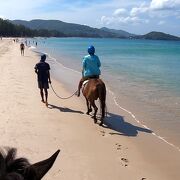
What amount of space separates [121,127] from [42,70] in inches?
131

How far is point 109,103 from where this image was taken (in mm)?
13719

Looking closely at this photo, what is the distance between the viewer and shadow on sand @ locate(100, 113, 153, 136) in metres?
9.80

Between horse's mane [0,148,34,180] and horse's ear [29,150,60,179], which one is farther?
horse's ear [29,150,60,179]

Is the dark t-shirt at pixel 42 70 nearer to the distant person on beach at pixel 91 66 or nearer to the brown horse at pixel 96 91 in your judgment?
the distant person on beach at pixel 91 66

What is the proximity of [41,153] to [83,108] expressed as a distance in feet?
16.9

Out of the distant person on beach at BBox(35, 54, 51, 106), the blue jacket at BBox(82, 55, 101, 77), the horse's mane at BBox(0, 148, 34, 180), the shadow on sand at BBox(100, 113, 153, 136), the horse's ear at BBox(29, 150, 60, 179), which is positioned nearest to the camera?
the horse's mane at BBox(0, 148, 34, 180)

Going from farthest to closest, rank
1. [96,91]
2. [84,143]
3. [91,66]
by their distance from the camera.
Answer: [91,66] < [96,91] < [84,143]

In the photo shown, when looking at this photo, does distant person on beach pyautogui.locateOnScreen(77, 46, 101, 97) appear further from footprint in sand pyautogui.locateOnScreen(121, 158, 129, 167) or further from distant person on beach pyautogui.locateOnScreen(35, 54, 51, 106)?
footprint in sand pyautogui.locateOnScreen(121, 158, 129, 167)

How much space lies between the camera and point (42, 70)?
40.6ft

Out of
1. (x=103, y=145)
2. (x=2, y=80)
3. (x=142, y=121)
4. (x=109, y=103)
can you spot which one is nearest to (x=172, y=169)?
(x=103, y=145)

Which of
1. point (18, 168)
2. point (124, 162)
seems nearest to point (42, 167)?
point (18, 168)

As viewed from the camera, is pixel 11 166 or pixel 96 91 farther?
pixel 96 91

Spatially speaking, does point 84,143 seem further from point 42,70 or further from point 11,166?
point 11,166

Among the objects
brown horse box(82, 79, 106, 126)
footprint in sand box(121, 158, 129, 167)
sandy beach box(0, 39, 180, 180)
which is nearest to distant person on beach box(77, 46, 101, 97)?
brown horse box(82, 79, 106, 126)
